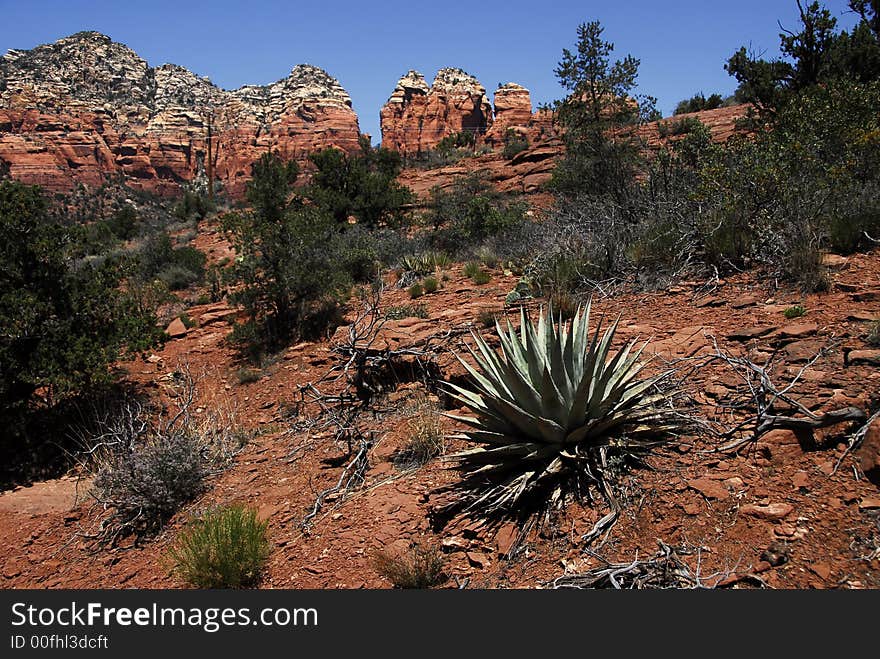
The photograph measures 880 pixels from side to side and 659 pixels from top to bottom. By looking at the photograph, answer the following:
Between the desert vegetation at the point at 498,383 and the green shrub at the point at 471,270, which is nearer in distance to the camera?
the desert vegetation at the point at 498,383

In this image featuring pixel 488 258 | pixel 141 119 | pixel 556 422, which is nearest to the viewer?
pixel 556 422

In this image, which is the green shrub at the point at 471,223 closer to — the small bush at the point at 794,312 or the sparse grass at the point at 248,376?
the sparse grass at the point at 248,376

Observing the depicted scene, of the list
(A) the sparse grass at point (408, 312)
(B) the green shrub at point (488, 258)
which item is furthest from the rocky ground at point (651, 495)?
(B) the green shrub at point (488, 258)

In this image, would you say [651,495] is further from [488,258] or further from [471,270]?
[488,258]

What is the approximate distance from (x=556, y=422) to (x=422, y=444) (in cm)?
139

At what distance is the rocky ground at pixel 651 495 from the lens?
2.37 m

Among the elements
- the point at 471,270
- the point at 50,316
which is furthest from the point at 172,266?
the point at 471,270

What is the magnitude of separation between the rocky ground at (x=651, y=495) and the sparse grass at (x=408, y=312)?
0.70 meters

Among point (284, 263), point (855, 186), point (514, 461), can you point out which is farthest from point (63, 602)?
point (855, 186)

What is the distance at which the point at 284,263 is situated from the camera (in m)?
8.60

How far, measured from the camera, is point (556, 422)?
309 cm

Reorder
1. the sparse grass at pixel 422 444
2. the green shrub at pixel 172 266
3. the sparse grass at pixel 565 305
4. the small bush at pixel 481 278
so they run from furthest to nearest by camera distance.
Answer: the green shrub at pixel 172 266 → the small bush at pixel 481 278 → the sparse grass at pixel 565 305 → the sparse grass at pixel 422 444

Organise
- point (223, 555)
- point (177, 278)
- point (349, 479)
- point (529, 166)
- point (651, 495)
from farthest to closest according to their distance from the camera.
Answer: point (529, 166), point (177, 278), point (349, 479), point (223, 555), point (651, 495)

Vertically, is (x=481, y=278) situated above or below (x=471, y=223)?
below
